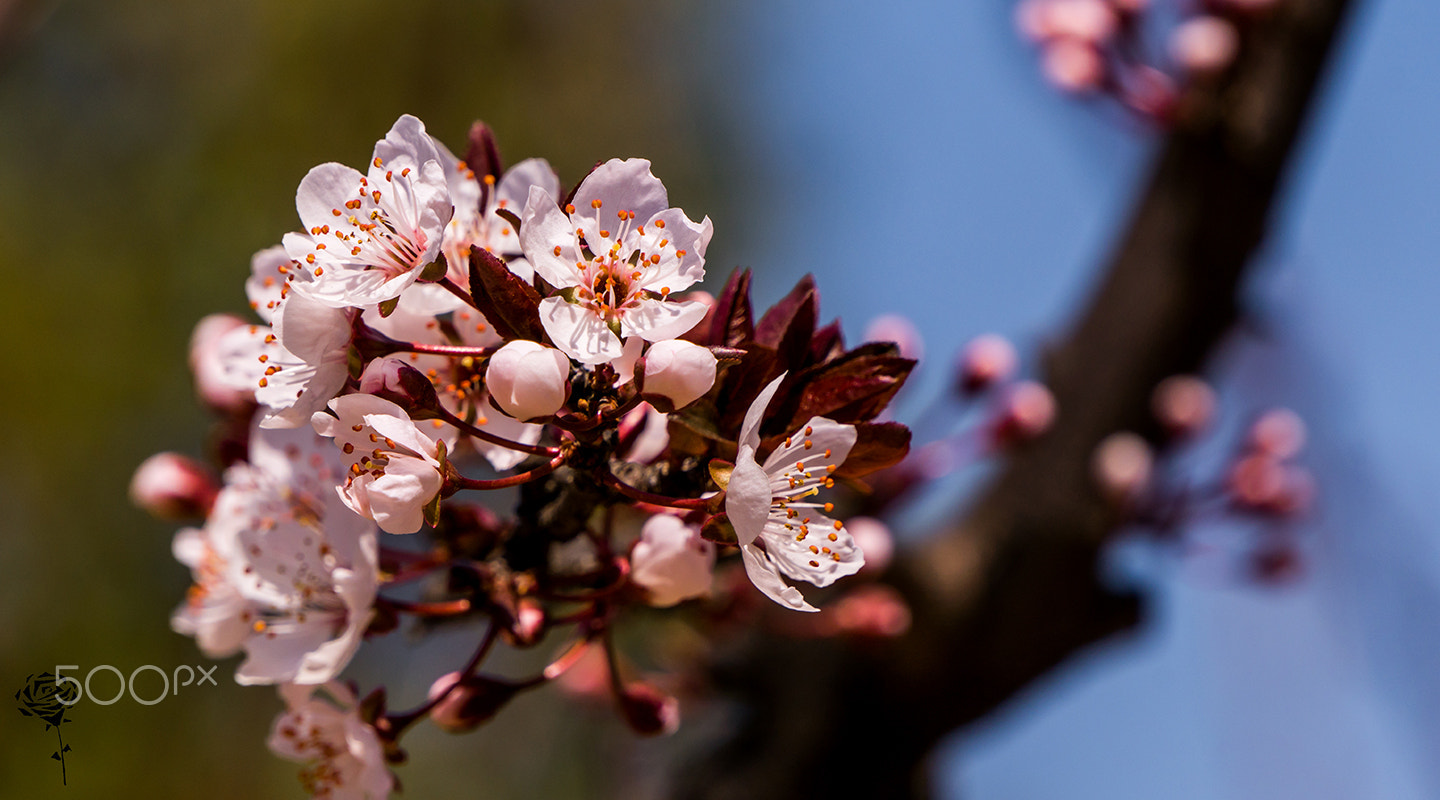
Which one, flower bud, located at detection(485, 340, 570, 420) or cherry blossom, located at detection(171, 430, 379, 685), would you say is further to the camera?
cherry blossom, located at detection(171, 430, 379, 685)

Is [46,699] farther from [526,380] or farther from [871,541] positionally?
[871,541]

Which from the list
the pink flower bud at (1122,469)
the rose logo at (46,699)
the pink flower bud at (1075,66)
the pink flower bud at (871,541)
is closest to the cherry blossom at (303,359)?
the rose logo at (46,699)

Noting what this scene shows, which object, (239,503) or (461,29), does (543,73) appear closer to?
(461,29)

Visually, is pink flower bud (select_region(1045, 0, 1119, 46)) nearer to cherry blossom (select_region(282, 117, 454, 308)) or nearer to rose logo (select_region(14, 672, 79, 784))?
cherry blossom (select_region(282, 117, 454, 308))

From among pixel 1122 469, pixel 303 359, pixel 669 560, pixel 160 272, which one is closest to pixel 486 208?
pixel 303 359

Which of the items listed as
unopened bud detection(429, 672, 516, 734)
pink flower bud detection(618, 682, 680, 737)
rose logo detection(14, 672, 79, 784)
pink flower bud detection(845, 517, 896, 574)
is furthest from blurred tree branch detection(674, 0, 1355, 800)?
rose logo detection(14, 672, 79, 784)

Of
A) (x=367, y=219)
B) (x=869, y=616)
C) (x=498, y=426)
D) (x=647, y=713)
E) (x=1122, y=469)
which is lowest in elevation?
(x=647, y=713)

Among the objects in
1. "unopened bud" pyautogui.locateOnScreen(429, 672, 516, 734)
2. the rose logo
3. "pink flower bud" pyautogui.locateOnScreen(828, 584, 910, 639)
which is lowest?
the rose logo

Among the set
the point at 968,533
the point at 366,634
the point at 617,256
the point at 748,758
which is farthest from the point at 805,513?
the point at 968,533
